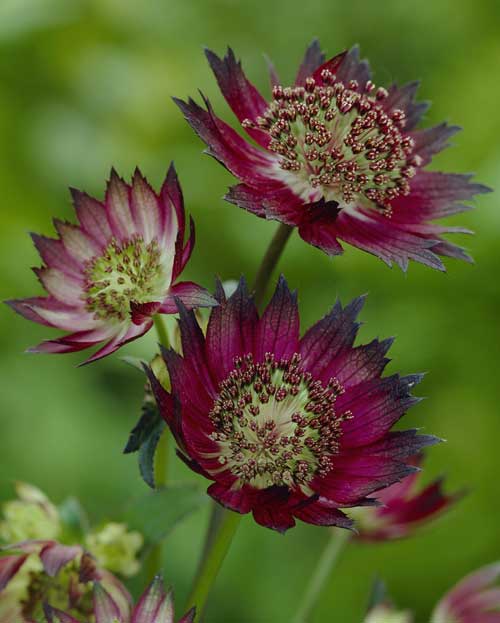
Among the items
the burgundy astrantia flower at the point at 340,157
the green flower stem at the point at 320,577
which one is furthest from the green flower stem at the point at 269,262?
the green flower stem at the point at 320,577

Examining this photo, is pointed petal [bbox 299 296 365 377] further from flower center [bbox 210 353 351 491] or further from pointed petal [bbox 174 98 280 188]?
pointed petal [bbox 174 98 280 188]

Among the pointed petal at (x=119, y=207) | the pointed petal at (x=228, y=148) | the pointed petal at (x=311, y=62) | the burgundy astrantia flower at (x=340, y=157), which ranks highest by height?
the pointed petal at (x=311, y=62)

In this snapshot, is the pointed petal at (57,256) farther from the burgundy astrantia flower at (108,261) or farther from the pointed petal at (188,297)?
the pointed petal at (188,297)

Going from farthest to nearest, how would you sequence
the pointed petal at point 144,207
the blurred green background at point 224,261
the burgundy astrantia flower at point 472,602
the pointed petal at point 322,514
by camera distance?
the blurred green background at point 224,261
the burgundy astrantia flower at point 472,602
the pointed petal at point 144,207
the pointed petal at point 322,514

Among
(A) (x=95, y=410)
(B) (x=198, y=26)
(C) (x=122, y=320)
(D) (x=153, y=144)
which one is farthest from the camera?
(B) (x=198, y=26)

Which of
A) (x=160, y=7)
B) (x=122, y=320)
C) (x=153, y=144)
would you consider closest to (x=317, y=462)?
(x=122, y=320)

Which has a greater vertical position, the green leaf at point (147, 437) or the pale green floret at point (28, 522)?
the green leaf at point (147, 437)

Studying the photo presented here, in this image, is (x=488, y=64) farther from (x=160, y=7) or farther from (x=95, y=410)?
(x=95, y=410)
